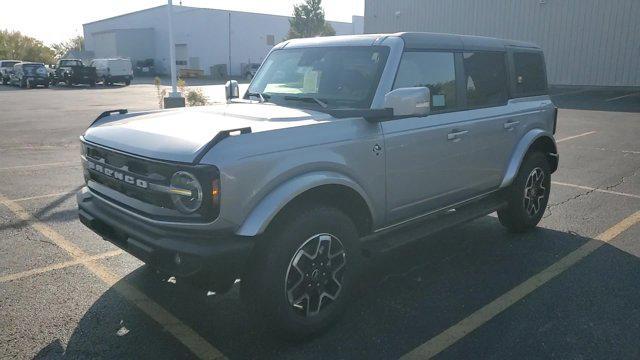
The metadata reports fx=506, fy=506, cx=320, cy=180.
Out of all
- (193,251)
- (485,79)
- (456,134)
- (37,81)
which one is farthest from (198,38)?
(193,251)

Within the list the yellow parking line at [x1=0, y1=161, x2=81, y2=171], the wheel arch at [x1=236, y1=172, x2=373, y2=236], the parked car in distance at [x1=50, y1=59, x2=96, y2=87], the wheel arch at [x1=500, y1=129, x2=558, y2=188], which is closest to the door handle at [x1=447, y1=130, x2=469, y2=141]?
the wheel arch at [x1=500, y1=129, x2=558, y2=188]

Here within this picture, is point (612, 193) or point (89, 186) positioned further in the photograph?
point (612, 193)

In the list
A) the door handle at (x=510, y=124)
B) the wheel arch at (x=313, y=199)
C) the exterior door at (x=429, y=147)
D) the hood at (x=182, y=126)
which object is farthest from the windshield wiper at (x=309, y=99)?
the door handle at (x=510, y=124)

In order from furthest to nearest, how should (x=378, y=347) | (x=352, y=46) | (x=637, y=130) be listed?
(x=637, y=130) → (x=352, y=46) → (x=378, y=347)

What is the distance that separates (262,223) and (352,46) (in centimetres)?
190

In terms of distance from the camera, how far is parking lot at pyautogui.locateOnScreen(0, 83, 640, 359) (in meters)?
3.24

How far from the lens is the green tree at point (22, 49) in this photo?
7188 cm

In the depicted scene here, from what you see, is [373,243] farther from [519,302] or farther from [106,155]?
[106,155]

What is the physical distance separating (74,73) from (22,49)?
45732 millimetres

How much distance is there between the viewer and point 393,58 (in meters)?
3.92

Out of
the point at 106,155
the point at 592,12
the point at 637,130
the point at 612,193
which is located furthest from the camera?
the point at 592,12

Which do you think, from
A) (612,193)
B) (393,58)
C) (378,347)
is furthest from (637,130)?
(378,347)

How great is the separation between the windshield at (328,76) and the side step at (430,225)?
1.03m

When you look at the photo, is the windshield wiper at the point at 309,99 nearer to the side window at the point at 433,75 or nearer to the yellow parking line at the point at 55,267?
the side window at the point at 433,75
